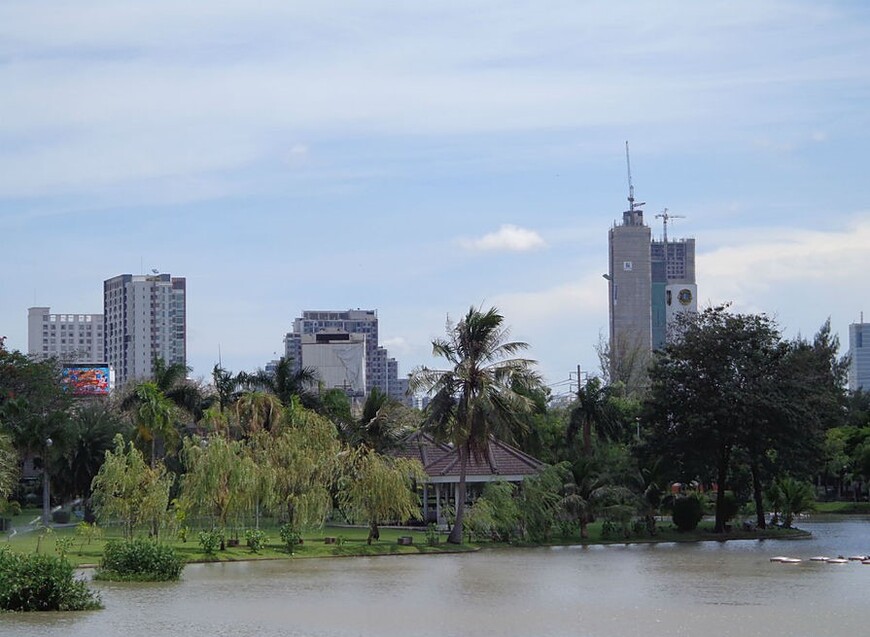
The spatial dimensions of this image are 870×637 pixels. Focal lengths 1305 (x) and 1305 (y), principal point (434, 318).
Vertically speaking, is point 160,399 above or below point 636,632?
above

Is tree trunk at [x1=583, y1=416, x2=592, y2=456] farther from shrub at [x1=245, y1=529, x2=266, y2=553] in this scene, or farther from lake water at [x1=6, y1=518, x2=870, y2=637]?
shrub at [x1=245, y1=529, x2=266, y2=553]

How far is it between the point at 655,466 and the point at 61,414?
87.9 feet

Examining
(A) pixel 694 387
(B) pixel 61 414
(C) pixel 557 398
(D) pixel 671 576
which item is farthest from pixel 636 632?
(C) pixel 557 398

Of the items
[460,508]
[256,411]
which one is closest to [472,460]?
[460,508]

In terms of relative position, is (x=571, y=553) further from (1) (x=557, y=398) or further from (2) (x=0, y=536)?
(1) (x=557, y=398)

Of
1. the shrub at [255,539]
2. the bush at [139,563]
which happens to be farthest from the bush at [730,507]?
the bush at [139,563]

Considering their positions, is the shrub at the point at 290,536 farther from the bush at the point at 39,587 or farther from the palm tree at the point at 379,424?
the bush at the point at 39,587

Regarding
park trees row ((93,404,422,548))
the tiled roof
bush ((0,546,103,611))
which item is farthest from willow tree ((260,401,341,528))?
bush ((0,546,103,611))

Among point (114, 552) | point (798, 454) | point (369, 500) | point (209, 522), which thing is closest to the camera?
point (114, 552)

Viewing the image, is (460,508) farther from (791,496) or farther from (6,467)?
(791,496)

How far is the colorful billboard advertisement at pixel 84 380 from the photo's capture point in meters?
73.3

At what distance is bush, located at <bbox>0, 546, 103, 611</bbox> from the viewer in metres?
25.0

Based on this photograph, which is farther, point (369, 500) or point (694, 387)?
point (694, 387)

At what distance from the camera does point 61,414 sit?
195 feet
